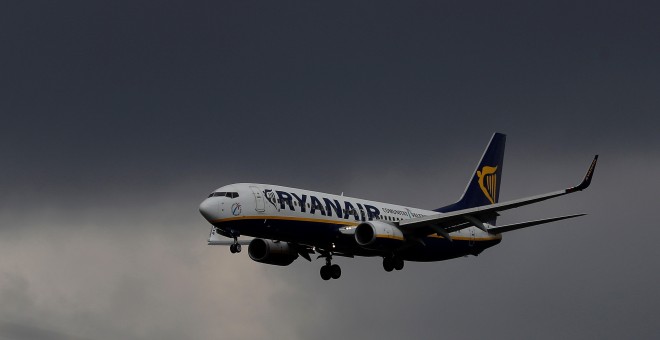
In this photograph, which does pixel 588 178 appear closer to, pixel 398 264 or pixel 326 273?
pixel 398 264

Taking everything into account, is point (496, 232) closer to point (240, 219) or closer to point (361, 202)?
point (361, 202)

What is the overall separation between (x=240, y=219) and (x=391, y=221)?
12.7 metres

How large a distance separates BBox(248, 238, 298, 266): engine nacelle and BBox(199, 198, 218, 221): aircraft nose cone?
10074 millimetres

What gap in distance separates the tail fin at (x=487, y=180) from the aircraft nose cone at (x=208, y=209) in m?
25.6

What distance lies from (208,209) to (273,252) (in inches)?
419

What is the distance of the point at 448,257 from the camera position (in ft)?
286

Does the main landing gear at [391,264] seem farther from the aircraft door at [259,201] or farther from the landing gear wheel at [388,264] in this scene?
the aircraft door at [259,201]

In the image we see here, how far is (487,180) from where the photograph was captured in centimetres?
9850

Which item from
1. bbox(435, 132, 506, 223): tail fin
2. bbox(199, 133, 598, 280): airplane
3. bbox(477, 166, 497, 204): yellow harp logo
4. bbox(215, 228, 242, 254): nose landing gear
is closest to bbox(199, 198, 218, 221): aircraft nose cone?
bbox(199, 133, 598, 280): airplane

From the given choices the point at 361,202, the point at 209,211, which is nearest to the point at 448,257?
the point at 361,202

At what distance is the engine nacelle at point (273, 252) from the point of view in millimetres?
82125

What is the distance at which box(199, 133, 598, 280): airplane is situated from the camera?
2881 inches

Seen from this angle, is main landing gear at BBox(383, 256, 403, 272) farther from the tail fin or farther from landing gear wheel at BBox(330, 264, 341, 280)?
the tail fin

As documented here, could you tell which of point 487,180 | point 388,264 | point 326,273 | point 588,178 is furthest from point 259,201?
point 487,180
